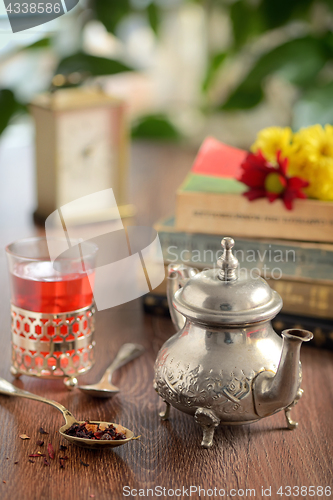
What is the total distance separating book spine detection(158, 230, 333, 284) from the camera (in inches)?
34.6

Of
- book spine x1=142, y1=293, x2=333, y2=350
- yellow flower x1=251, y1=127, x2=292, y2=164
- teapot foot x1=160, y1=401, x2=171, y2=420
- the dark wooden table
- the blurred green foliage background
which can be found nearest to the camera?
the dark wooden table

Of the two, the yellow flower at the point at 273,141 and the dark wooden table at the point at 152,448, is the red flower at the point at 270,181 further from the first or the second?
the dark wooden table at the point at 152,448

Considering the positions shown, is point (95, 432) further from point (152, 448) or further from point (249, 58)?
point (249, 58)

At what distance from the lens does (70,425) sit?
0.63 meters

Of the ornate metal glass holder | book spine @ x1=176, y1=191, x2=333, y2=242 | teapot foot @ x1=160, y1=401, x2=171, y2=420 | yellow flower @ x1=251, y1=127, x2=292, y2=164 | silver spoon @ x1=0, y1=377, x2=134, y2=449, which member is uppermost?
yellow flower @ x1=251, y1=127, x2=292, y2=164

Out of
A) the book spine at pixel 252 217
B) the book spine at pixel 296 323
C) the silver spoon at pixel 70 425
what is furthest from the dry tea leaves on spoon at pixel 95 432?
the book spine at pixel 252 217

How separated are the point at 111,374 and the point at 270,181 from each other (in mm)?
396

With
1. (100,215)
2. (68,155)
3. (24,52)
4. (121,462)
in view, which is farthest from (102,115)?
(121,462)

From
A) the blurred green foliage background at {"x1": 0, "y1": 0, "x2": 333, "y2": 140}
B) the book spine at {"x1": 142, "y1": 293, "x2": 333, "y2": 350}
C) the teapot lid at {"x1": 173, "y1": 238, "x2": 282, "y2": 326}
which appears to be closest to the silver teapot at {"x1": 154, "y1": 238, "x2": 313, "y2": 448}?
the teapot lid at {"x1": 173, "y1": 238, "x2": 282, "y2": 326}

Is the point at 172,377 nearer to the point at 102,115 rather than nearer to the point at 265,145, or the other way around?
the point at 265,145

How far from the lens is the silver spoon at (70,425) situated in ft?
1.94

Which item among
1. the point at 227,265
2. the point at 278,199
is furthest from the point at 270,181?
the point at 227,265

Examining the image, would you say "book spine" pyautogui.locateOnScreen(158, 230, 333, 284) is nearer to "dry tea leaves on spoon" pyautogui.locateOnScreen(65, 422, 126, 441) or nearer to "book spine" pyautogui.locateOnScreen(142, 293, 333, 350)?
"book spine" pyautogui.locateOnScreen(142, 293, 333, 350)

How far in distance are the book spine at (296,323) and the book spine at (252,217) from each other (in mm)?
126
